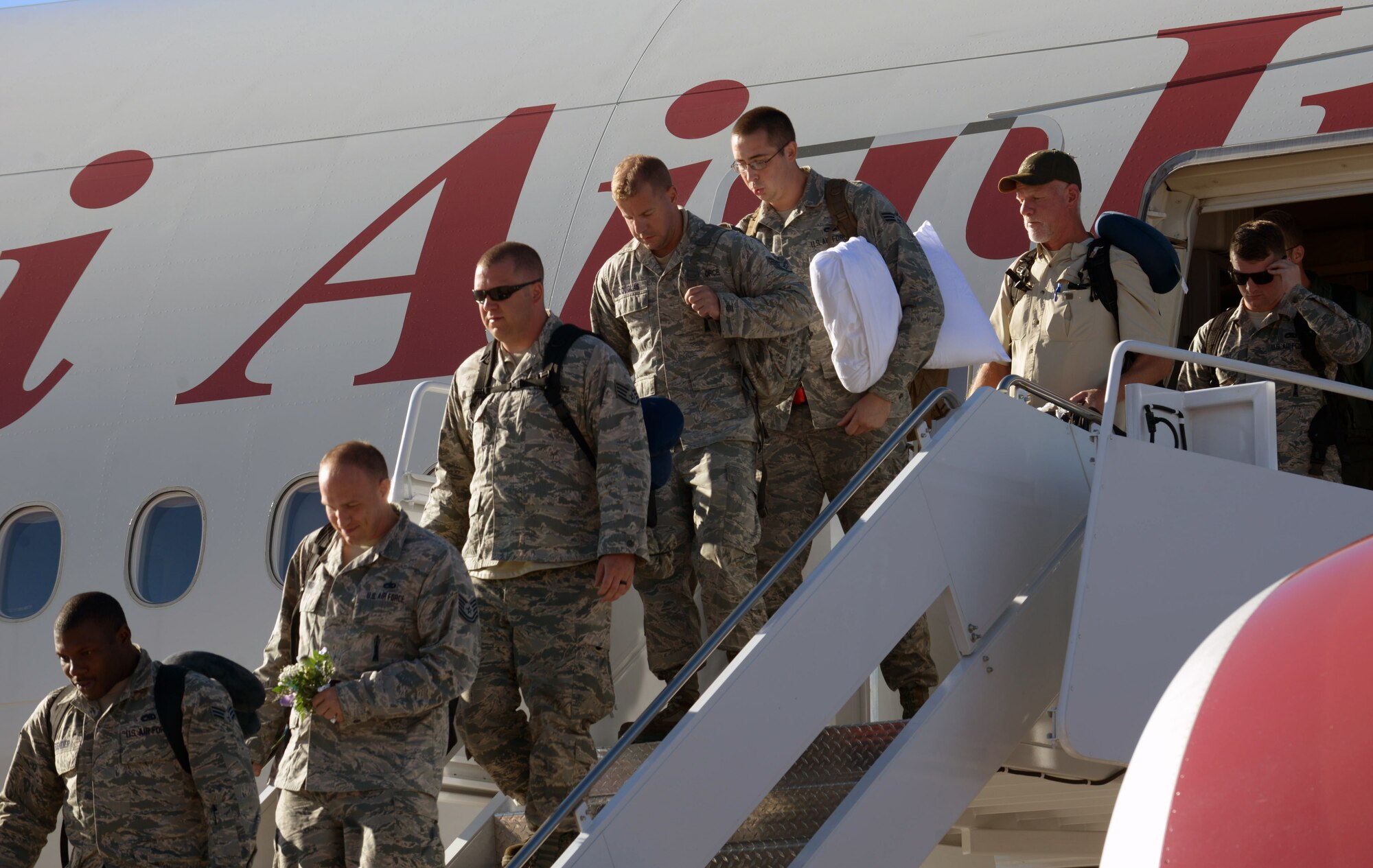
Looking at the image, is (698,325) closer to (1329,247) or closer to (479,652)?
(479,652)

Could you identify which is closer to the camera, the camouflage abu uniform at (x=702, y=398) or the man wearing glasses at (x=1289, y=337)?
the camouflage abu uniform at (x=702, y=398)

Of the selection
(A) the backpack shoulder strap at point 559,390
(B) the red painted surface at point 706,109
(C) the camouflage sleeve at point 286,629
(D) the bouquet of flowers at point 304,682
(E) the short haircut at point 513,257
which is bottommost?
(D) the bouquet of flowers at point 304,682

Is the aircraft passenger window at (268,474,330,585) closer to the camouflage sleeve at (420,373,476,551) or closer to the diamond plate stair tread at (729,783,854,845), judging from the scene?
the camouflage sleeve at (420,373,476,551)

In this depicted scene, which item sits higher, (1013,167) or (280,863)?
(1013,167)

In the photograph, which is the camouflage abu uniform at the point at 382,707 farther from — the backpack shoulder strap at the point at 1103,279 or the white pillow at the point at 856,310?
the backpack shoulder strap at the point at 1103,279

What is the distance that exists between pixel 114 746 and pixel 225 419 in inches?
129

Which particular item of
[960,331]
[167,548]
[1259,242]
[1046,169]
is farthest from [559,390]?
[167,548]

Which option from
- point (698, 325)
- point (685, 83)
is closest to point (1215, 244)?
point (685, 83)

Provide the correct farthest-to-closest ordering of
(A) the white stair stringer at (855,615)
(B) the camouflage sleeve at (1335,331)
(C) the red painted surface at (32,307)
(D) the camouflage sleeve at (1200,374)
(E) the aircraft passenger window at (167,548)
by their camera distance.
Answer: (C) the red painted surface at (32,307), (E) the aircraft passenger window at (167,548), (D) the camouflage sleeve at (1200,374), (B) the camouflage sleeve at (1335,331), (A) the white stair stringer at (855,615)

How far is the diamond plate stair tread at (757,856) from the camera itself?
14.0ft

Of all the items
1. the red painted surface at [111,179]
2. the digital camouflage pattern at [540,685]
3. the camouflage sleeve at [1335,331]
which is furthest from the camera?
the red painted surface at [111,179]

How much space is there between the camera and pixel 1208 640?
2738 millimetres

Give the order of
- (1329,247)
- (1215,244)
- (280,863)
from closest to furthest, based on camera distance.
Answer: (280,863) < (1215,244) < (1329,247)

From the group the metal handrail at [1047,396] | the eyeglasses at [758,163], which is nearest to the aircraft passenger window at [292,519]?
the eyeglasses at [758,163]
